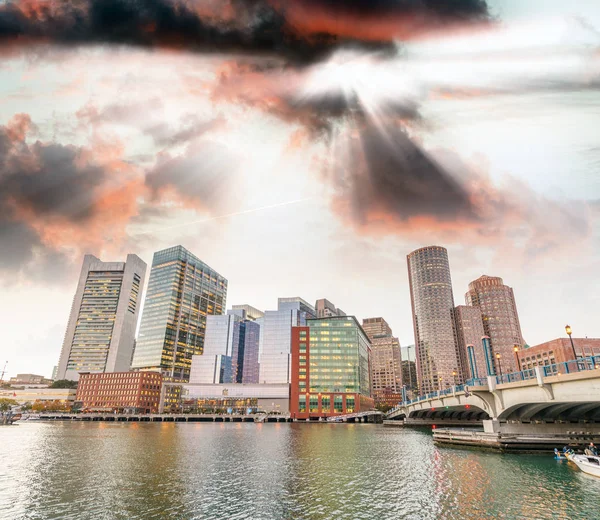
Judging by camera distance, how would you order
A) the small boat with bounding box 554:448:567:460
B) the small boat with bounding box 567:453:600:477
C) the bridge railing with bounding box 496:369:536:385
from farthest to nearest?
the bridge railing with bounding box 496:369:536:385, the small boat with bounding box 554:448:567:460, the small boat with bounding box 567:453:600:477

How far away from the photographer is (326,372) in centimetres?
18800

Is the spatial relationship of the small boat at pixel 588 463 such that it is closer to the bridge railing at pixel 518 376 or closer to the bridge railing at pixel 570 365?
the bridge railing at pixel 570 365

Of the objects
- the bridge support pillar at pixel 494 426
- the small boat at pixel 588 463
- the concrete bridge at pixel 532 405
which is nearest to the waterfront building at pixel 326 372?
the concrete bridge at pixel 532 405

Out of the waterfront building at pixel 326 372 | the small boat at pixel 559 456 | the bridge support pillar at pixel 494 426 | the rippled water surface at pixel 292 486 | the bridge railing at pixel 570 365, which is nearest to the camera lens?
the rippled water surface at pixel 292 486

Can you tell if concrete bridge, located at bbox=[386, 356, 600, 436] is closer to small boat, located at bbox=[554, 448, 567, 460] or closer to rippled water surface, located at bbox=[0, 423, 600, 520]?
small boat, located at bbox=[554, 448, 567, 460]

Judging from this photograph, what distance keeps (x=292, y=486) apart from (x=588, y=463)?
96.2 ft

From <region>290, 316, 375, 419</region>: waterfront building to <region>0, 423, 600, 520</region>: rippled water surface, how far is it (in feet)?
452

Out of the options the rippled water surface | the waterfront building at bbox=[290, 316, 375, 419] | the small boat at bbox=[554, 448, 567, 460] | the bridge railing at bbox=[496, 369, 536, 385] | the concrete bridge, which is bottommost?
the rippled water surface

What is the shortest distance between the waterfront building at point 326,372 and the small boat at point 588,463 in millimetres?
151453

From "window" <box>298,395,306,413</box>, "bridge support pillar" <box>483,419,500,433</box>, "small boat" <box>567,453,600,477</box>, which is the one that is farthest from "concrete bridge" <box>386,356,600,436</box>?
"window" <box>298,395,306,413</box>

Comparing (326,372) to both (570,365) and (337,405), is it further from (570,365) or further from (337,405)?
(570,365)

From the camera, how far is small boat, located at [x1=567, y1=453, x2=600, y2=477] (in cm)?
3509

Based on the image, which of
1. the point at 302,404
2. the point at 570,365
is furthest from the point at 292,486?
the point at 302,404

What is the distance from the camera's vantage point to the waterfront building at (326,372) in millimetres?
182125
